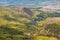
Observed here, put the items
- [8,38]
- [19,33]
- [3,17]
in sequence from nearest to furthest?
[8,38]
[19,33]
[3,17]

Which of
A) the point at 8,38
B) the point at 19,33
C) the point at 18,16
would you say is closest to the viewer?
the point at 8,38

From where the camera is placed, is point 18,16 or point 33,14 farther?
point 33,14

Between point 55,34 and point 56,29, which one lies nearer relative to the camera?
point 55,34

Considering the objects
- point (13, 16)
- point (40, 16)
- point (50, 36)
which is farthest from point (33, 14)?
point (50, 36)

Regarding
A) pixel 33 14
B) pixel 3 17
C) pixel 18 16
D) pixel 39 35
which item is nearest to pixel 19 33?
pixel 39 35

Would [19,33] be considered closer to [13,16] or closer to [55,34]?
[55,34]

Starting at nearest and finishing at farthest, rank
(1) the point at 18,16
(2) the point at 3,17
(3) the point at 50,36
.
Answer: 1. (3) the point at 50,36
2. (2) the point at 3,17
3. (1) the point at 18,16

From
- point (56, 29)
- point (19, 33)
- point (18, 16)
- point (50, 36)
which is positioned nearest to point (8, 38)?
point (19, 33)

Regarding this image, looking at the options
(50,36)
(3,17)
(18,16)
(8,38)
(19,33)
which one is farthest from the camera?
(18,16)

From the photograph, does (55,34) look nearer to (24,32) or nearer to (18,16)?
(24,32)
